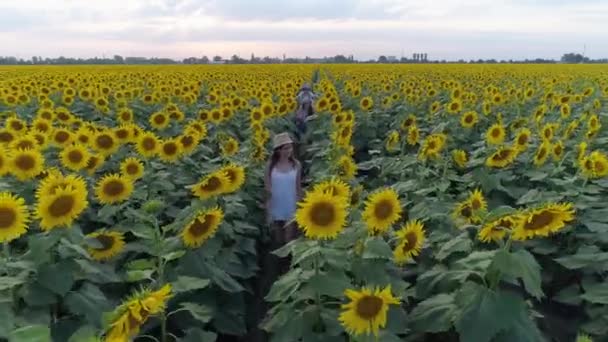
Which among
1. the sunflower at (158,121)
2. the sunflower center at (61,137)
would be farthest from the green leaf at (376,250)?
the sunflower at (158,121)

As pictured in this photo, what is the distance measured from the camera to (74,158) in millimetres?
5301

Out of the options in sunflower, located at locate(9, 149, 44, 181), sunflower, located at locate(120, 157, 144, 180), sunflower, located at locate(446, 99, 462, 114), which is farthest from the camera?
sunflower, located at locate(446, 99, 462, 114)

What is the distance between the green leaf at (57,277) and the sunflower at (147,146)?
2.74 metres

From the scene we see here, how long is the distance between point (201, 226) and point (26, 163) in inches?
80.9

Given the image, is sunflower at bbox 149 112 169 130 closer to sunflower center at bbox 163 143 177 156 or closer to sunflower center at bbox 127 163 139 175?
sunflower center at bbox 163 143 177 156

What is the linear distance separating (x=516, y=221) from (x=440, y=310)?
60cm

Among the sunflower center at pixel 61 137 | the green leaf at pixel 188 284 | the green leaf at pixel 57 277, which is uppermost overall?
the sunflower center at pixel 61 137

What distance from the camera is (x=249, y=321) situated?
5285mm

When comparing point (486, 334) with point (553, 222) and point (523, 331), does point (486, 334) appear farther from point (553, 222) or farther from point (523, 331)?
point (553, 222)

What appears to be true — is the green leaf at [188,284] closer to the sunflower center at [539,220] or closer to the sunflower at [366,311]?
the sunflower at [366,311]

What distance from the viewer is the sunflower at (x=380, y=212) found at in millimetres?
3180

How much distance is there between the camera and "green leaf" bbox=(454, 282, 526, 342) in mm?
2629

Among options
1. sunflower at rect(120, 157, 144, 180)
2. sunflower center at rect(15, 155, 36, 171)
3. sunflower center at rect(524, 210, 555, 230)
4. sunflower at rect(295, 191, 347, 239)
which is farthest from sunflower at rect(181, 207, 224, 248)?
sunflower center at rect(15, 155, 36, 171)

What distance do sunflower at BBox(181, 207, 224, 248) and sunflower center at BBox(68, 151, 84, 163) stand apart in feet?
7.14
